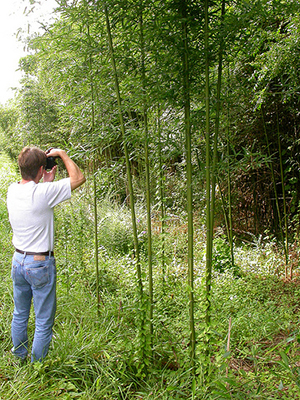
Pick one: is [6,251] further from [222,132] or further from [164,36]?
[164,36]

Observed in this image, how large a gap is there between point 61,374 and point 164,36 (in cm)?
192

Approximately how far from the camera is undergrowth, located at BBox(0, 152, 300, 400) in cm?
164

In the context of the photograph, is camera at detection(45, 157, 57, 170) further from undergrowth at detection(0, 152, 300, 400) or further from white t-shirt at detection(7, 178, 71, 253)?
undergrowth at detection(0, 152, 300, 400)

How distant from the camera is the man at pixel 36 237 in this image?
1.73 metres

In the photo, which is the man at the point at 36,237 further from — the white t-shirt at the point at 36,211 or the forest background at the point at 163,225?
the forest background at the point at 163,225

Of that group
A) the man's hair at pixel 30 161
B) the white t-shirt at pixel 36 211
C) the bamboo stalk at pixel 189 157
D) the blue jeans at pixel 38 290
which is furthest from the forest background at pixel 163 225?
the white t-shirt at pixel 36 211

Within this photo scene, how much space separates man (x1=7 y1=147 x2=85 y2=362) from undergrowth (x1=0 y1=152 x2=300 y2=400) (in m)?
0.21

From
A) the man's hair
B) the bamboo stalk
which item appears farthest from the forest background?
the man's hair

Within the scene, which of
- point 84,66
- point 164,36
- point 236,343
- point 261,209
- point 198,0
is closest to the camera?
point 164,36

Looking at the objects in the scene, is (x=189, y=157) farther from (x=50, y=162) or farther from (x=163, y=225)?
(x=50, y=162)

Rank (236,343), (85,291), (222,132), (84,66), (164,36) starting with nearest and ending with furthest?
(164,36)
(84,66)
(236,343)
(85,291)
(222,132)

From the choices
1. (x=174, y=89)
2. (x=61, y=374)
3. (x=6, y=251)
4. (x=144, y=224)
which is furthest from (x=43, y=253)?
(x=144, y=224)

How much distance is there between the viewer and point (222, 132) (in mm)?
3693

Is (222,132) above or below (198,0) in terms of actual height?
below
